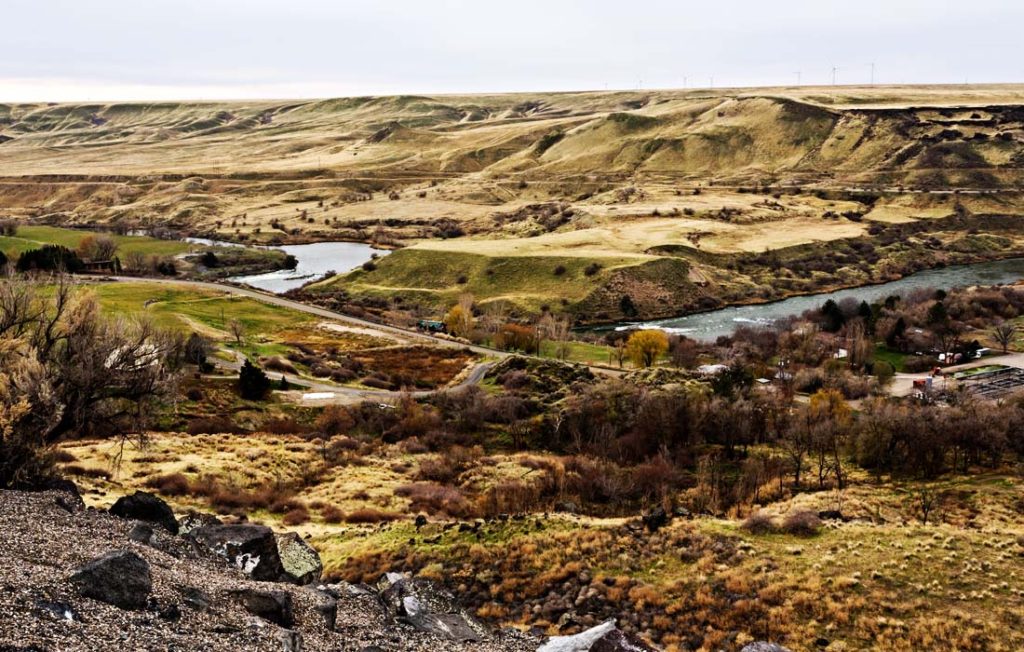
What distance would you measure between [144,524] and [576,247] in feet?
373

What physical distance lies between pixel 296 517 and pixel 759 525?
2051 centimetres

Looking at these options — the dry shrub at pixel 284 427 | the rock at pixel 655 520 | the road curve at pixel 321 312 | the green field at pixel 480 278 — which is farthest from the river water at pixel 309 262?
the rock at pixel 655 520

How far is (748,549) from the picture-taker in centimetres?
3012

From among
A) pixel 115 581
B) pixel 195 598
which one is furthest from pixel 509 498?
pixel 115 581

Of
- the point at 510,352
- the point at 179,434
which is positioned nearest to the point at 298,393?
the point at 179,434

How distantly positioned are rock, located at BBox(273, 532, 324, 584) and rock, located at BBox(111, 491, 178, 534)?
11.3 ft

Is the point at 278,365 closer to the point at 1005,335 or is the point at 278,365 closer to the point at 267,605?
the point at 267,605

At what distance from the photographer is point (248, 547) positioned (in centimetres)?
2350

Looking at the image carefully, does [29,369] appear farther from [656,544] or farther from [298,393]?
[298,393]

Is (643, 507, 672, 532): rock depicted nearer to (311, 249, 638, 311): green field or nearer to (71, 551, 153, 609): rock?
(71, 551, 153, 609): rock

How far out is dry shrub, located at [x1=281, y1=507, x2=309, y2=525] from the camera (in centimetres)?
3675

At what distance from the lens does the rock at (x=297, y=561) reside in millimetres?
24453

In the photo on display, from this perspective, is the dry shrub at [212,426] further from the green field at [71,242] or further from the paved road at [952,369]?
the green field at [71,242]

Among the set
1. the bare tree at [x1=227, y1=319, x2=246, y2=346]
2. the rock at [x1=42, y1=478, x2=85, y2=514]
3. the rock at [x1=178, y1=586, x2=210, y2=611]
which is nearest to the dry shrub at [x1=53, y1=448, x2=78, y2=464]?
the rock at [x1=42, y1=478, x2=85, y2=514]
